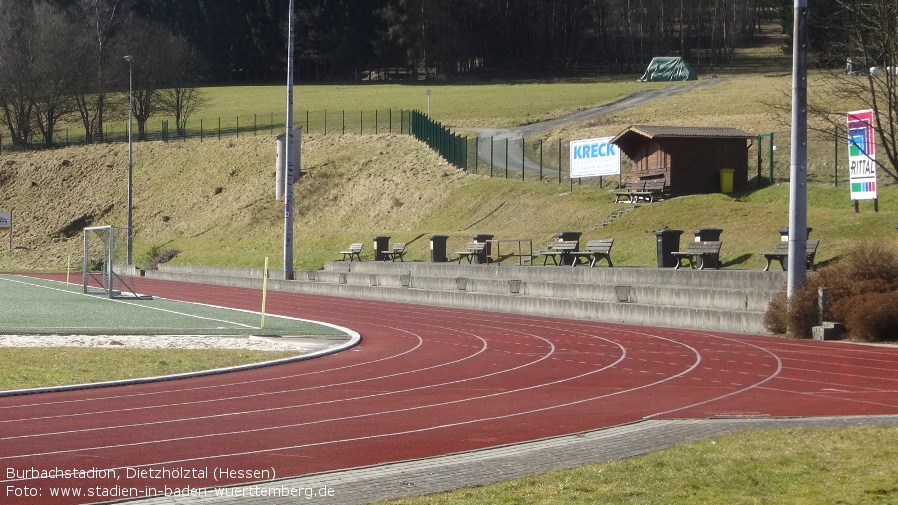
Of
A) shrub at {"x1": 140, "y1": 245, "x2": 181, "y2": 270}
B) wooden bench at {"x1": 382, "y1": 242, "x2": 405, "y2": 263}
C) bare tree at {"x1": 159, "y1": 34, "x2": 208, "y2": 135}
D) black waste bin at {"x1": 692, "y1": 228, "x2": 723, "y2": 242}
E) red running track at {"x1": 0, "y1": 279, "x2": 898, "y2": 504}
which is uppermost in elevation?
bare tree at {"x1": 159, "y1": 34, "x2": 208, "y2": 135}

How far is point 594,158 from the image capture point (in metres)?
41.2

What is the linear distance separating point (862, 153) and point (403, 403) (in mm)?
13907

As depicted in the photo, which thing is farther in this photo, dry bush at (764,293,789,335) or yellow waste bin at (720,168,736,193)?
yellow waste bin at (720,168,736,193)

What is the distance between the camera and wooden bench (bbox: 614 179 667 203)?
3659 cm

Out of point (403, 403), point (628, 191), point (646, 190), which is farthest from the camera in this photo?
point (628, 191)

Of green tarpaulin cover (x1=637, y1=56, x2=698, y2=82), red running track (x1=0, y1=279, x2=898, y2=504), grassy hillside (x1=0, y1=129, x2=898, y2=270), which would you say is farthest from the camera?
green tarpaulin cover (x1=637, y1=56, x2=698, y2=82)

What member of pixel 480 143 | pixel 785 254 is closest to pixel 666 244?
pixel 785 254

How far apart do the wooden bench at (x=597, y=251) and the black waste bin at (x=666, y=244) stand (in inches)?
66.3

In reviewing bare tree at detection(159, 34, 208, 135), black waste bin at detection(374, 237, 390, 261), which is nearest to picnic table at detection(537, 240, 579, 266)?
black waste bin at detection(374, 237, 390, 261)

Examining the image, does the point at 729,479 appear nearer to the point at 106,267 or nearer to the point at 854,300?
the point at 854,300

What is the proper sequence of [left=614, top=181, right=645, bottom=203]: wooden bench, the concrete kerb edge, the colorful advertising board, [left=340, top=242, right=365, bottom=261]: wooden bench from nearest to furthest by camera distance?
1. the concrete kerb edge
2. the colorful advertising board
3. [left=614, top=181, right=645, bottom=203]: wooden bench
4. [left=340, top=242, right=365, bottom=261]: wooden bench

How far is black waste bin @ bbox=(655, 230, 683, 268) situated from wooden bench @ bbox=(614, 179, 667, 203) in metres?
9.38

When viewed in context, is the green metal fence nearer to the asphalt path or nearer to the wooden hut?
the asphalt path

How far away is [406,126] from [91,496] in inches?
2223
